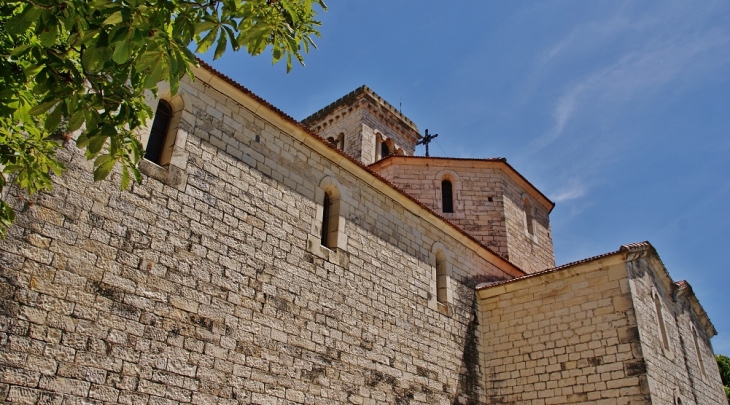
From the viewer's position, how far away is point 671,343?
435 inches

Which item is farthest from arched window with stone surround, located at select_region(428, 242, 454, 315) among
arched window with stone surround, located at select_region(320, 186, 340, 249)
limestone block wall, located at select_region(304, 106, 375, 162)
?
limestone block wall, located at select_region(304, 106, 375, 162)

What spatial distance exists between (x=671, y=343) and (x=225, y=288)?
8836mm

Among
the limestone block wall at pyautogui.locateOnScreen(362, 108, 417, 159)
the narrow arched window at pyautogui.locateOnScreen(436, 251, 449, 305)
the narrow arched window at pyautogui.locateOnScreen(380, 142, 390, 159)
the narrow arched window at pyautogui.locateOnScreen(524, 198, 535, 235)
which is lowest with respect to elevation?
the narrow arched window at pyautogui.locateOnScreen(436, 251, 449, 305)

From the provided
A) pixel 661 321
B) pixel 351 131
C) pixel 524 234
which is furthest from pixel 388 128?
pixel 661 321

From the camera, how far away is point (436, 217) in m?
11.5

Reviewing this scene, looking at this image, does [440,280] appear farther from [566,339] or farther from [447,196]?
[447,196]

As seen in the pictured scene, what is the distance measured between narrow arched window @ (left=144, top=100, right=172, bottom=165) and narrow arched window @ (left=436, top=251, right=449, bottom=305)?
601cm

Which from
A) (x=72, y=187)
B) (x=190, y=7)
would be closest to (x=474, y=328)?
(x=72, y=187)

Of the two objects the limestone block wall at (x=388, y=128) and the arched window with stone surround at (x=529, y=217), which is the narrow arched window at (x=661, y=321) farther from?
the limestone block wall at (x=388, y=128)

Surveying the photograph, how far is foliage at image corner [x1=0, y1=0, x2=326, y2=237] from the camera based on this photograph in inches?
117

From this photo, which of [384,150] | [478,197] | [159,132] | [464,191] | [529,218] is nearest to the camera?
[159,132]

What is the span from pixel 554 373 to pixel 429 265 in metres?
2.97

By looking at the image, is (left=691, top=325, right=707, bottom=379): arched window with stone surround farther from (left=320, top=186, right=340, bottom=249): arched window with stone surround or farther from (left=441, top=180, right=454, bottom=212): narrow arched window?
(left=320, top=186, right=340, bottom=249): arched window with stone surround

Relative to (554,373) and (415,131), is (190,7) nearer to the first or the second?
(554,373)
